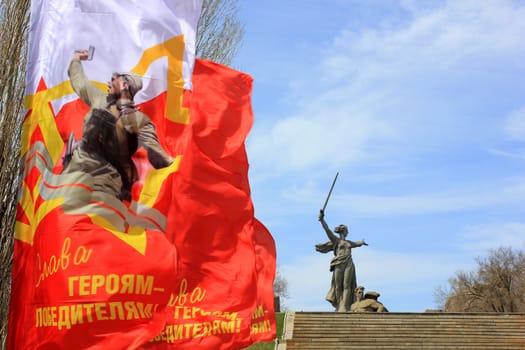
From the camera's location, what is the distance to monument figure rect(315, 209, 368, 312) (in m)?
28.8

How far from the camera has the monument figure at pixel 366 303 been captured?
28.0 meters

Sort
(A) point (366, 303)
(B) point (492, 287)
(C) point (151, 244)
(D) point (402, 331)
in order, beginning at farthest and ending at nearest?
(B) point (492, 287), (A) point (366, 303), (D) point (402, 331), (C) point (151, 244)

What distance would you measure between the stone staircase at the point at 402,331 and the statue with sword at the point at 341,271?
8.99ft

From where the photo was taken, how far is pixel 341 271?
94.6 ft

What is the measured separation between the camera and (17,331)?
25.7 ft

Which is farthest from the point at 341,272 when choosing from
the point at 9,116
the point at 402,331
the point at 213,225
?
the point at 213,225

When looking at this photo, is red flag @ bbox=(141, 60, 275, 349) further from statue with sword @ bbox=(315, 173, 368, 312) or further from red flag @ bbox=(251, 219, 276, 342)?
statue with sword @ bbox=(315, 173, 368, 312)

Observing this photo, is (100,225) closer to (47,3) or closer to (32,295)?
(32,295)

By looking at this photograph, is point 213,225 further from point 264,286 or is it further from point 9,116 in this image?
point 9,116

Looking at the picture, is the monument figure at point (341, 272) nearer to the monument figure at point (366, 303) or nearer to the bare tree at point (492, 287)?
the monument figure at point (366, 303)

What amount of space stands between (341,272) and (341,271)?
0.03 metres

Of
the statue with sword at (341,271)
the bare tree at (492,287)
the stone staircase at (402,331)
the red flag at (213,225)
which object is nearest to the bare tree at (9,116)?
the red flag at (213,225)

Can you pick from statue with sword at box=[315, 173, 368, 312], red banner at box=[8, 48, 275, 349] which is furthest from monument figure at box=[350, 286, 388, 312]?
red banner at box=[8, 48, 275, 349]

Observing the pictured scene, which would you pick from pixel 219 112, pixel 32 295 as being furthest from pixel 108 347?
pixel 219 112
